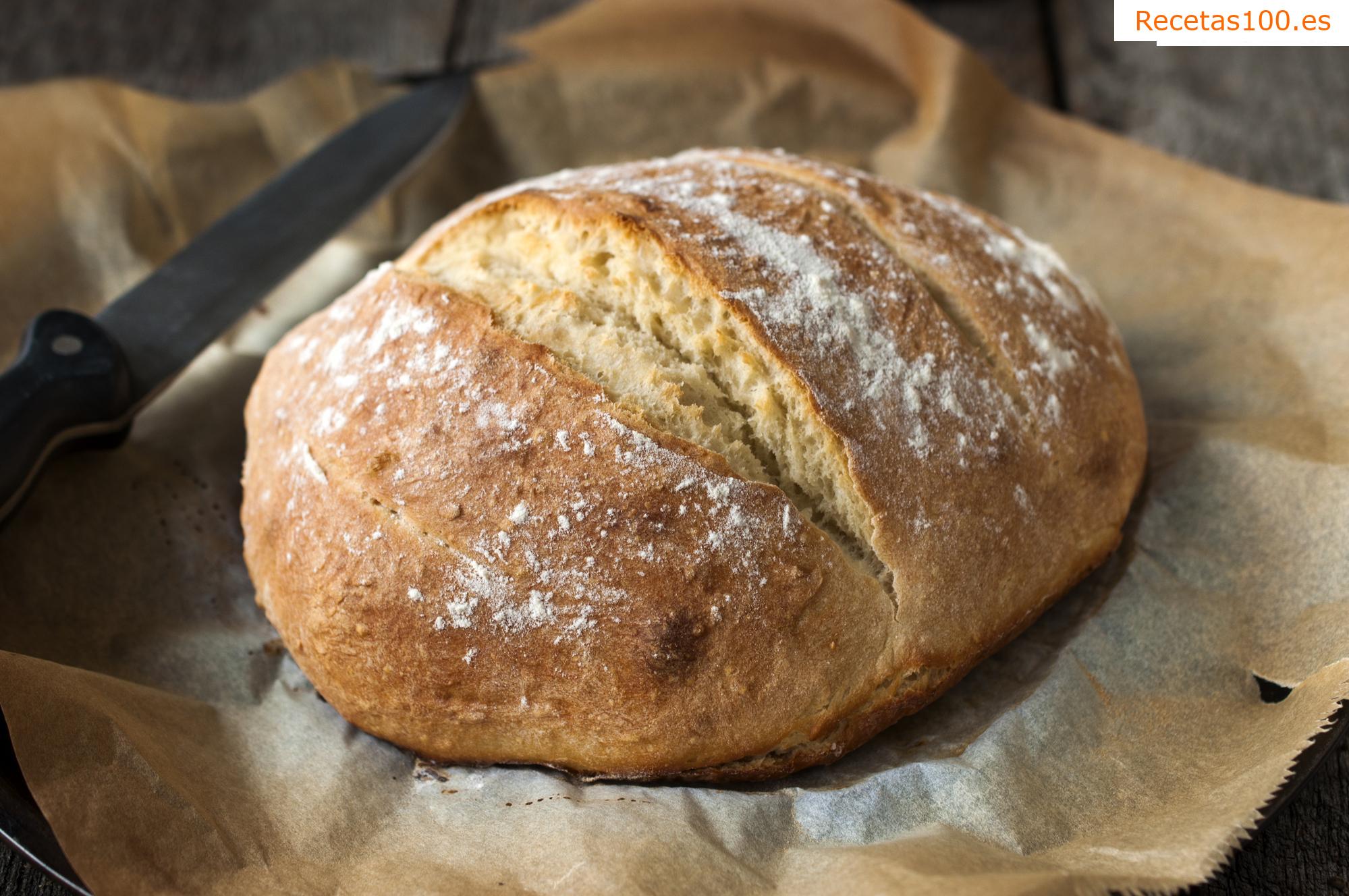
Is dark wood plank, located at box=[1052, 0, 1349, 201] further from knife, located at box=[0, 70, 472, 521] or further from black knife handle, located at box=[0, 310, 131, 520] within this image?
black knife handle, located at box=[0, 310, 131, 520]

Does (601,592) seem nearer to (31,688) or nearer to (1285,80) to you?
(31,688)

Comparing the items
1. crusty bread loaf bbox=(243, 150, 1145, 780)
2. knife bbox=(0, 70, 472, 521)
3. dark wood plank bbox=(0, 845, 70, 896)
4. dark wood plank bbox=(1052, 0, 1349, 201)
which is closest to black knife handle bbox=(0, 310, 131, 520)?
knife bbox=(0, 70, 472, 521)

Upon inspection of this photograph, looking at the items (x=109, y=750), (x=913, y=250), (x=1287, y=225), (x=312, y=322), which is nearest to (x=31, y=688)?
(x=109, y=750)

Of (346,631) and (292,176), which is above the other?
(292,176)

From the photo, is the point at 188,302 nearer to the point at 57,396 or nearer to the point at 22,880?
the point at 57,396

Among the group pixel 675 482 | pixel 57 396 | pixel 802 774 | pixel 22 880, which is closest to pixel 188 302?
pixel 57 396

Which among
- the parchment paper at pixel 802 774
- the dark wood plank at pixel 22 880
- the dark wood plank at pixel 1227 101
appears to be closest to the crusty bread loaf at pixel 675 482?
the parchment paper at pixel 802 774
